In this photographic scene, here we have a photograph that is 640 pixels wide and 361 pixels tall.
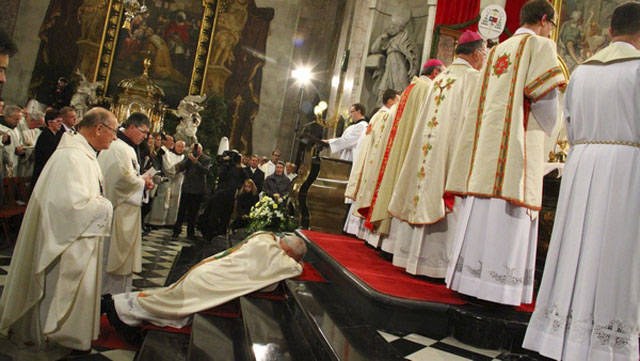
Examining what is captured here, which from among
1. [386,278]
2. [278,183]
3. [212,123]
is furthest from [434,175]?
[212,123]

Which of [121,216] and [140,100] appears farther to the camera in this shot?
[140,100]

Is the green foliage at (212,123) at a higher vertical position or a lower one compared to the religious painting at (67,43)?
lower

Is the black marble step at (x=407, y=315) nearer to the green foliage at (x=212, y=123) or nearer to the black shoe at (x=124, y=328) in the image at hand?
the black shoe at (x=124, y=328)

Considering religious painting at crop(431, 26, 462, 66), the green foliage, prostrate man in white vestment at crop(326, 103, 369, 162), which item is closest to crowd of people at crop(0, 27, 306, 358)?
prostrate man in white vestment at crop(326, 103, 369, 162)

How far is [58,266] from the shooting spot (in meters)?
2.87

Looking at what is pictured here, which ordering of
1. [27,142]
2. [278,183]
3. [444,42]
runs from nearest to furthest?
[27,142], [278,183], [444,42]

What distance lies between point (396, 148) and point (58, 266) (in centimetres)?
291

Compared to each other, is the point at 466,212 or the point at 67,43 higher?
the point at 67,43

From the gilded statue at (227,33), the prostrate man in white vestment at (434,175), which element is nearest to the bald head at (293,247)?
the prostrate man in white vestment at (434,175)

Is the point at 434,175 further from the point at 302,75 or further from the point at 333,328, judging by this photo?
the point at 302,75

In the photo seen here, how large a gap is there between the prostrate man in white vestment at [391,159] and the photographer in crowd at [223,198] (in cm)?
404

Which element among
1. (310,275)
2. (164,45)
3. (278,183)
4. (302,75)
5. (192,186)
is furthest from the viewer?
(302,75)

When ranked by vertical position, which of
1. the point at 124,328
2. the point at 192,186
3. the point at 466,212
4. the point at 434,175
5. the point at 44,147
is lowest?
the point at 124,328

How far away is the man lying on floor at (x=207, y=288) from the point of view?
314 centimetres
